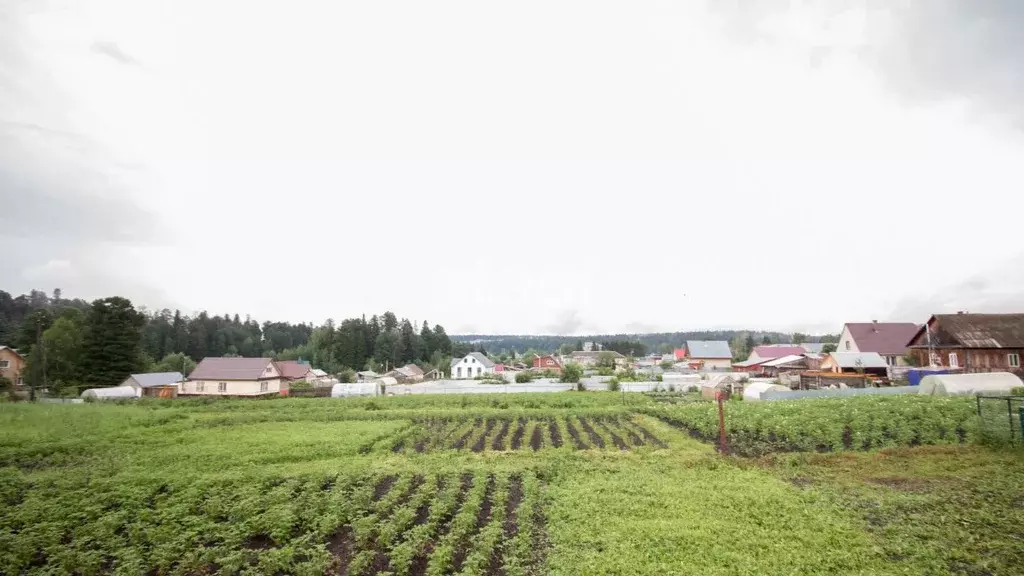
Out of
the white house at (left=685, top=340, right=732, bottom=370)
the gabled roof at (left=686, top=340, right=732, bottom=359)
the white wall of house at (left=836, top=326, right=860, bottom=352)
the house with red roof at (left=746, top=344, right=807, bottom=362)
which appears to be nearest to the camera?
the white wall of house at (left=836, top=326, right=860, bottom=352)

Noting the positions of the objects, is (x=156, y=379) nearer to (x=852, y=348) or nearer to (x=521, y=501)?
(x=521, y=501)

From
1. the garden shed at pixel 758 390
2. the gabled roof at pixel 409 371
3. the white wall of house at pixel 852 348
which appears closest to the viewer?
the garden shed at pixel 758 390

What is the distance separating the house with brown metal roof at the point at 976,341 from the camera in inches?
1316

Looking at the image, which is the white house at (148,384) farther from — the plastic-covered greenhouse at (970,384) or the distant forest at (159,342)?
the plastic-covered greenhouse at (970,384)

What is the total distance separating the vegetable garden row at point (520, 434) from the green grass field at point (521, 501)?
0.79 ft

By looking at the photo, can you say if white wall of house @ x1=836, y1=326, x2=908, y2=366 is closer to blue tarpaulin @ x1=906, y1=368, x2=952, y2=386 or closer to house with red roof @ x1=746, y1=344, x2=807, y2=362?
blue tarpaulin @ x1=906, y1=368, x2=952, y2=386

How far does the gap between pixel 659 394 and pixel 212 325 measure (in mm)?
109567

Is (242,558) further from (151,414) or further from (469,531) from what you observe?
(151,414)

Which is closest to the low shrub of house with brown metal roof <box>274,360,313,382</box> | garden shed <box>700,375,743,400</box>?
garden shed <box>700,375,743,400</box>

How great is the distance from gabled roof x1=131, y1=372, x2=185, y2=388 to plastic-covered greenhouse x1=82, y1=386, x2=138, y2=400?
3321mm

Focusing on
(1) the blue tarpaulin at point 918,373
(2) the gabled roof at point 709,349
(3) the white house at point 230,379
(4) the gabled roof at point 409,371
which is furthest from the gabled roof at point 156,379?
(2) the gabled roof at point 709,349

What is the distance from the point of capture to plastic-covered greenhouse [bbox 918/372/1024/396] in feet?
79.4

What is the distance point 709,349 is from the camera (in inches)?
2849

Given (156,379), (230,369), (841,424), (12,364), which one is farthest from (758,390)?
(12,364)
